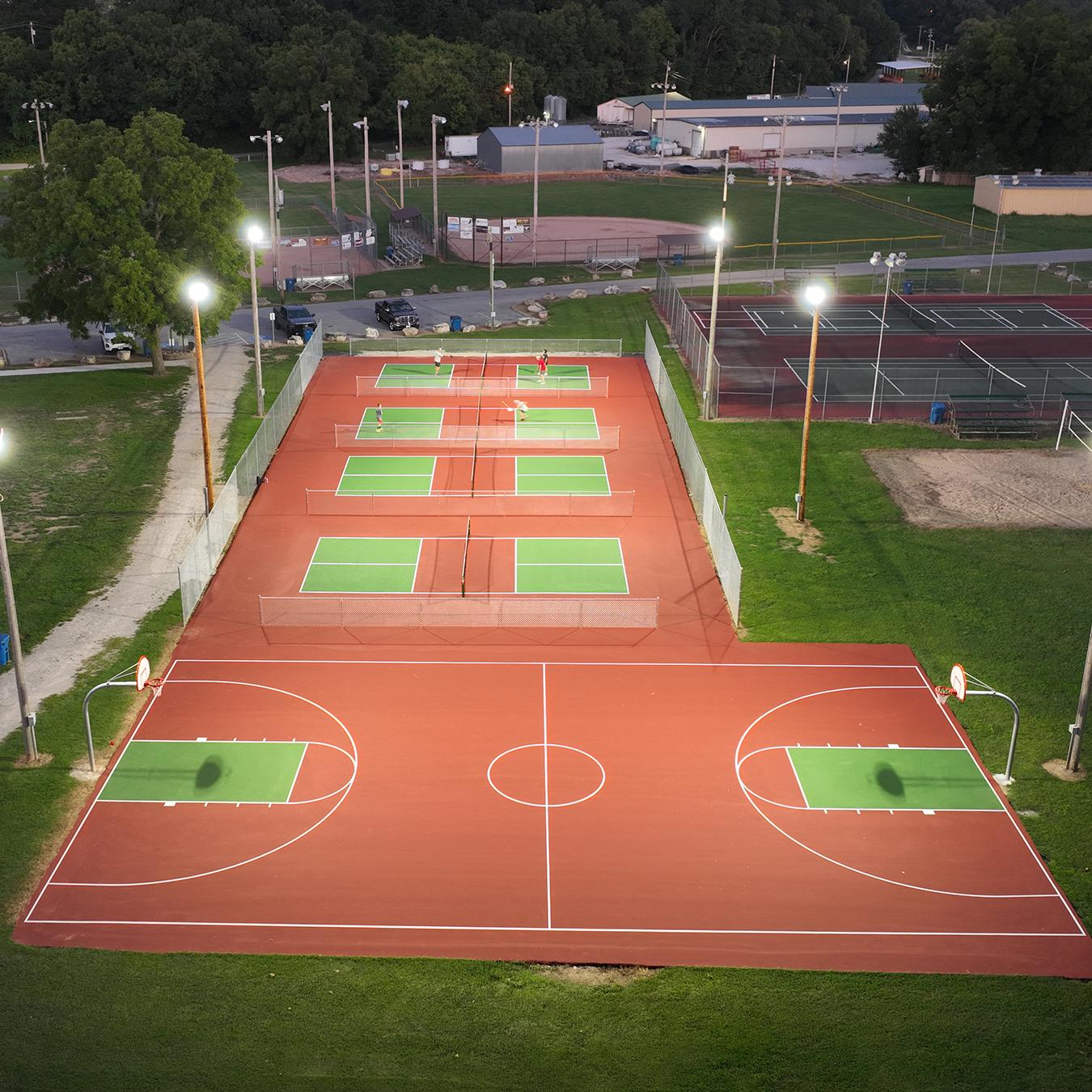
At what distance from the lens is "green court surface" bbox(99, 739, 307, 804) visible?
83.8 feet

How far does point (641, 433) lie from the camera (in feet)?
161

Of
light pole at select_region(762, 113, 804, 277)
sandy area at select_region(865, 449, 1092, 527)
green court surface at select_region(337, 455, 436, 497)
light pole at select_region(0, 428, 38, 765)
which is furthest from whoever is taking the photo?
light pole at select_region(762, 113, 804, 277)

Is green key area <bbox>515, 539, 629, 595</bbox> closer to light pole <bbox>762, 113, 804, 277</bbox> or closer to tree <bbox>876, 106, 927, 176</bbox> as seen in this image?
light pole <bbox>762, 113, 804, 277</bbox>

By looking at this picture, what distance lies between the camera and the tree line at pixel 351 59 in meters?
130

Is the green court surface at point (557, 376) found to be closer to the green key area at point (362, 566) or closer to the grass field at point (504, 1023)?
the green key area at point (362, 566)

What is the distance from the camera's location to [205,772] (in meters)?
26.3

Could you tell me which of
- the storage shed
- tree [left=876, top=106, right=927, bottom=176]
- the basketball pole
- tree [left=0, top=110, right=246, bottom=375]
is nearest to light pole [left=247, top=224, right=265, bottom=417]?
tree [left=0, top=110, right=246, bottom=375]

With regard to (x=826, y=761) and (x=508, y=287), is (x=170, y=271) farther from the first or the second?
(x=826, y=761)

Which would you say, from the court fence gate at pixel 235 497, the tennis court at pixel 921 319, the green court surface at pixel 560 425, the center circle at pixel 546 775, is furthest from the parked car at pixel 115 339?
the center circle at pixel 546 775

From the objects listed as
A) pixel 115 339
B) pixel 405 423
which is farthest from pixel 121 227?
pixel 405 423

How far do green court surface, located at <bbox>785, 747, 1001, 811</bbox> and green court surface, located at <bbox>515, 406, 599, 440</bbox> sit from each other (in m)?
23.2

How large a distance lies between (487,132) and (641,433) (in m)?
81.1

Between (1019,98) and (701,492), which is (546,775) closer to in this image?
(701,492)

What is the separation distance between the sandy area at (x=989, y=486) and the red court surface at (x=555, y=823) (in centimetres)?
1127
